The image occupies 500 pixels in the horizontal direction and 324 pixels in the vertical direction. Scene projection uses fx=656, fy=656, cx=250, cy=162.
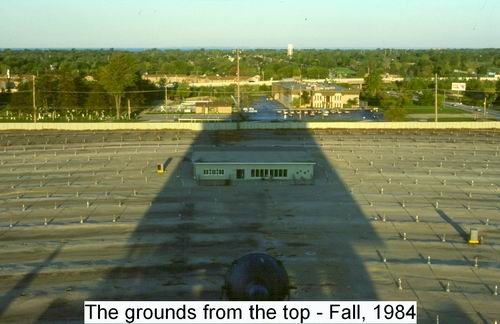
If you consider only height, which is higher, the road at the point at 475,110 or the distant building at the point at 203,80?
the distant building at the point at 203,80

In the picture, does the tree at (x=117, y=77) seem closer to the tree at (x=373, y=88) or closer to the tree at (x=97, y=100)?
the tree at (x=97, y=100)

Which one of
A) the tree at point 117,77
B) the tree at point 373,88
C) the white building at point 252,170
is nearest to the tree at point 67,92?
the tree at point 117,77

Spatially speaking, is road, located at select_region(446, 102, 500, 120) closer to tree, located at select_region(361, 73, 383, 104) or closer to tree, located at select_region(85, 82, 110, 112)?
tree, located at select_region(361, 73, 383, 104)

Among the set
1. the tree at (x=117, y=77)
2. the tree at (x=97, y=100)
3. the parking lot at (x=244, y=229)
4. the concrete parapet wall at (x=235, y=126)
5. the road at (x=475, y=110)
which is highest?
the tree at (x=117, y=77)

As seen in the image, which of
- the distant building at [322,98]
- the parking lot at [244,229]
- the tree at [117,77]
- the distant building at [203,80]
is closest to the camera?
the parking lot at [244,229]

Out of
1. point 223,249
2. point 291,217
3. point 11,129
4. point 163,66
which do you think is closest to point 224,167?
point 291,217

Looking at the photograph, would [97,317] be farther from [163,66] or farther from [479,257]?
[163,66]

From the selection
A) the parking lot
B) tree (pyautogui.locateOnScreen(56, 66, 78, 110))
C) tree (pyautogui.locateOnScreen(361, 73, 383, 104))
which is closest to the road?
tree (pyautogui.locateOnScreen(361, 73, 383, 104))

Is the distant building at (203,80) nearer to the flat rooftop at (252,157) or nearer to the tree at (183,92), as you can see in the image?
the tree at (183,92)
